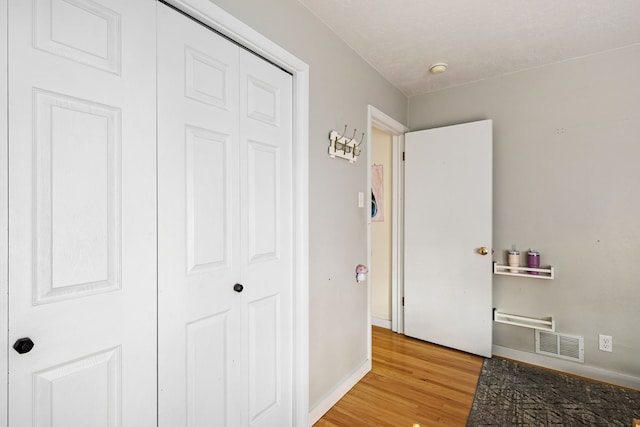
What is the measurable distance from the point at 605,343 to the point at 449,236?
1.31 m

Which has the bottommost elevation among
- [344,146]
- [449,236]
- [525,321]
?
[525,321]

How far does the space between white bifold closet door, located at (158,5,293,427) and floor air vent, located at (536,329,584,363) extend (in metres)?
2.13

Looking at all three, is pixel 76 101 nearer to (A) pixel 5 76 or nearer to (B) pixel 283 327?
(A) pixel 5 76

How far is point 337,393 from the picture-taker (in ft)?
6.69

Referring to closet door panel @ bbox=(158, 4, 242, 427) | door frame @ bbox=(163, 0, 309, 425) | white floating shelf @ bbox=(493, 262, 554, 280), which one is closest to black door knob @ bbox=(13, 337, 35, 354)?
closet door panel @ bbox=(158, 4, 242, 427)

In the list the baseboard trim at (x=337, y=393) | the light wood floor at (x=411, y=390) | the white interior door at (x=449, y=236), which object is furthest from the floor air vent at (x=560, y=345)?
the baseboard trim at (x=337, y=393)

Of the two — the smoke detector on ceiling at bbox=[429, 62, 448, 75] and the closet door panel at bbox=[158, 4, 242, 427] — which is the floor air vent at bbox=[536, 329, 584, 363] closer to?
the smoke detector on ceiling at bbox=[429, 62, 448, 75]

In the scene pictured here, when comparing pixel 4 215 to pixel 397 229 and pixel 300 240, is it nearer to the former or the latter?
pixel 300 240

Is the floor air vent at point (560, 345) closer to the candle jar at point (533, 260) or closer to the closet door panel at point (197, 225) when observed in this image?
the candle jar at point (533, 260)

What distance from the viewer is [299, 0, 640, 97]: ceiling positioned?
5.73 ft

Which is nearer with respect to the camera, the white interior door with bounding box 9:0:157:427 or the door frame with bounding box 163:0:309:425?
the white interior door with bounding box 9:0:157:427

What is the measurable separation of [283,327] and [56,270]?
1.07 m

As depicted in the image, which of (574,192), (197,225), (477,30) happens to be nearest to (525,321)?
(574,192)

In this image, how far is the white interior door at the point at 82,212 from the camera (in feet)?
2.70
